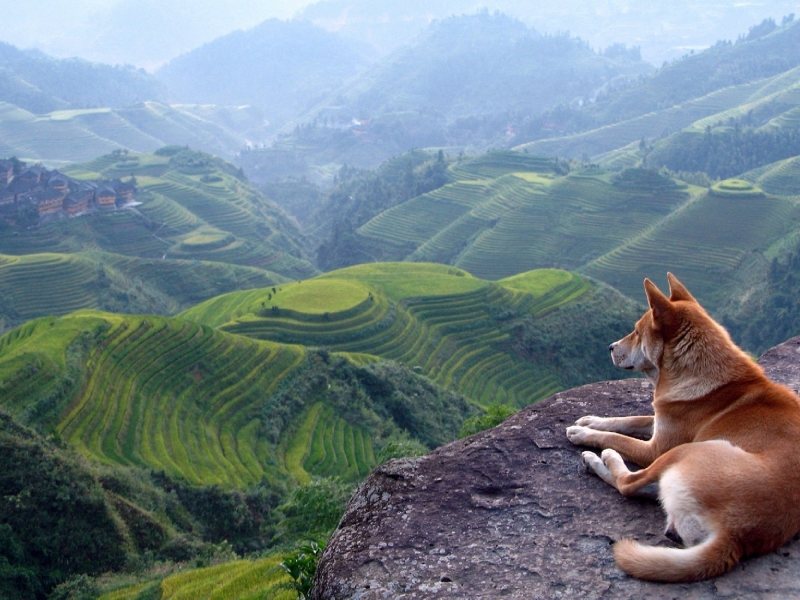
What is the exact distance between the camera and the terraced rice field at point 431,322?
36.0 meters

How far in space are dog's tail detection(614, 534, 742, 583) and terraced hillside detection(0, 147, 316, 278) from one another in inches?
2424

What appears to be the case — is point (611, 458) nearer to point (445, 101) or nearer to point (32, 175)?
point (32, 175)

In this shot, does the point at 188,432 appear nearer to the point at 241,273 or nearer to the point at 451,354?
the point at 451,354

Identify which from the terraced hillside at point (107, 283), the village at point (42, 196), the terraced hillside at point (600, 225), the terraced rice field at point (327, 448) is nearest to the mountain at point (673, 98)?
the terraced hillside at point (600, 225)

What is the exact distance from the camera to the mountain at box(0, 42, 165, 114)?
13438 centimetres

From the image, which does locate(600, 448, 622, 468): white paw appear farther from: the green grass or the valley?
the green grass

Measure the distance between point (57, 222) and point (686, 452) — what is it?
64865 mm

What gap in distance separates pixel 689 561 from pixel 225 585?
6353 millimetres

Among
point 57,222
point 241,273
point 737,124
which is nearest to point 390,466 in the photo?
point 241,273

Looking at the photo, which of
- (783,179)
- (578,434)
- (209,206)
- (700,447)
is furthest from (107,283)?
(783,179)

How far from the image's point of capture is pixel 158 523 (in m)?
15.8

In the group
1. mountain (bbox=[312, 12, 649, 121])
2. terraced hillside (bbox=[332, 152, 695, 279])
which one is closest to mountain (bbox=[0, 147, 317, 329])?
terraced hillside (bbox=[332, 152, 695, 279])

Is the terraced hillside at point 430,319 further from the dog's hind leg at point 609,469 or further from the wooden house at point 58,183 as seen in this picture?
the dog's hind leg at point 609,469

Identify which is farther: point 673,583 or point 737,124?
point 737,124
